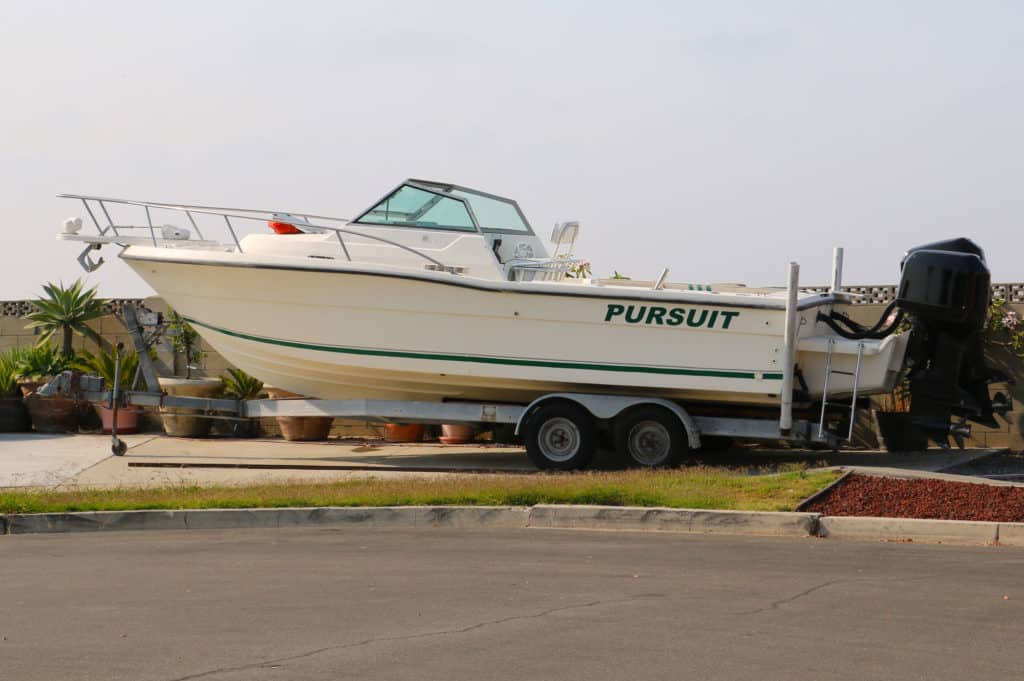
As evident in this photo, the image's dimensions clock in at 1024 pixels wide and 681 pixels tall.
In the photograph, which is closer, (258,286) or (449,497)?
(449,497)

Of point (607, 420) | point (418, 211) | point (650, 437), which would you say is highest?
point (418, 211)

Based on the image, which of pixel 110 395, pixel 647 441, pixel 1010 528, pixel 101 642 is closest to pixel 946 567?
pixel 1010 528

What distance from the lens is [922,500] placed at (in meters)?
9.98

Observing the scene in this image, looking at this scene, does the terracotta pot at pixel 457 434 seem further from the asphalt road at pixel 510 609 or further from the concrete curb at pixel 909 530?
the concrete curb at pixel 909 530

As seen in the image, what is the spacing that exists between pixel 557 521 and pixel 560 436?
3.83 meters

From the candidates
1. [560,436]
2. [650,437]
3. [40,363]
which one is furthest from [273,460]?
[40,363]

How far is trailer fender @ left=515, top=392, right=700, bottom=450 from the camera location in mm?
13250

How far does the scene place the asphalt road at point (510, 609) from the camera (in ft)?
17.5

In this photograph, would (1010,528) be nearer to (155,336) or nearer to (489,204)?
(489,204)

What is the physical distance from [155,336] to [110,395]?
3354 millimetres

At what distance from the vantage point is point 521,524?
988 centimetres

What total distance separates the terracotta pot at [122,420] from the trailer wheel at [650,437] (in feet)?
24.6

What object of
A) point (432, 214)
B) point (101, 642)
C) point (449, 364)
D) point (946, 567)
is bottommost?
point (101, 642)

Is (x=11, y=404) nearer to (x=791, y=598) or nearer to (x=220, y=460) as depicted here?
(x=220, y=460)
